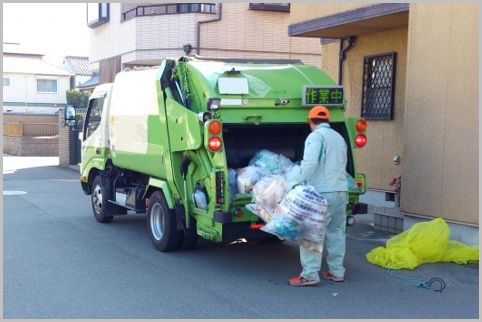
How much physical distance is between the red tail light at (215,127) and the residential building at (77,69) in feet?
139

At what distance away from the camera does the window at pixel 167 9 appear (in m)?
18.6

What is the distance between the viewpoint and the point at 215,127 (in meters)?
6.63

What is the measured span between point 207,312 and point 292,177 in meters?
1.72

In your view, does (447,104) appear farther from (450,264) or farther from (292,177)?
(292,177)

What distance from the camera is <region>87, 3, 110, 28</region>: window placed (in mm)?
22297

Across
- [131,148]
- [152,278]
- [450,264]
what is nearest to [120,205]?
[131,148]

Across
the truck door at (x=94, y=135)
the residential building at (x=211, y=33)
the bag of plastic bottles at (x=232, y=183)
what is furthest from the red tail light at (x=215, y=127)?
the residential building at (x=211, y=33)

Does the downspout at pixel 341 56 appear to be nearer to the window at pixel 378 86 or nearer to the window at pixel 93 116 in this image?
the window at pixel 378 86

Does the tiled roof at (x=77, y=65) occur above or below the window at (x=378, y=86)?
above

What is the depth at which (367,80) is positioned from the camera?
11625 mm

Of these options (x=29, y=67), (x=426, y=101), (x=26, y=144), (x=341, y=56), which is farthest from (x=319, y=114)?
(x=29, y=67)

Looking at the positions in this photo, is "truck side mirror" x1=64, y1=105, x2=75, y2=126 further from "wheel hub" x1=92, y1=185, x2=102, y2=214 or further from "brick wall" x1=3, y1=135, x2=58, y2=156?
"brick wall" x1=3, y1=135, x2=58, y2=156

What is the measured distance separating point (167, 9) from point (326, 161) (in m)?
14.2

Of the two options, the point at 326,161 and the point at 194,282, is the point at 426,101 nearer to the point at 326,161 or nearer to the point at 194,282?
the point at 326,161
